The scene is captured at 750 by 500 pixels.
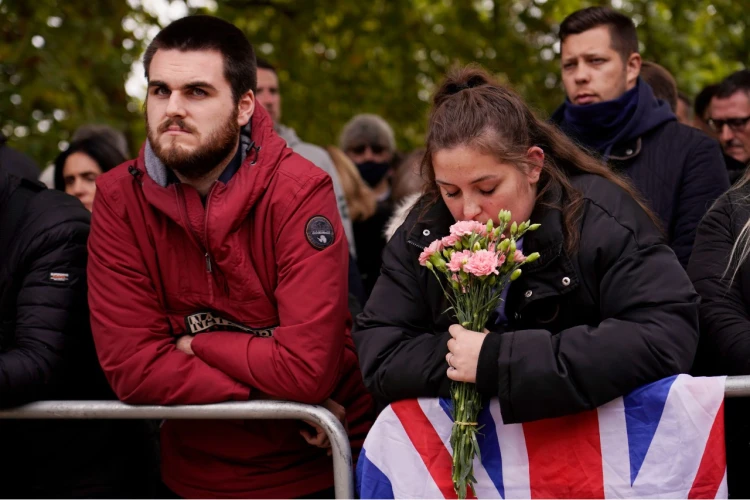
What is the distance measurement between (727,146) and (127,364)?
3.27m

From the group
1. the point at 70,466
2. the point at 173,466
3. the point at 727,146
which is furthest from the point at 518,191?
the point at 727,146

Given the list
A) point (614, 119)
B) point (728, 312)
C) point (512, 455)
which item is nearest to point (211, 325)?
point (512, 455)

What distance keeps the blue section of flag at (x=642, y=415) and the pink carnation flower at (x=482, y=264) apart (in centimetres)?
53

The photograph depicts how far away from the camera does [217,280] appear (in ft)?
11.3

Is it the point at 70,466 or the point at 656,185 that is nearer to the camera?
the point at 70,466

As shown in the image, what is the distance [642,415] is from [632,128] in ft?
6.33

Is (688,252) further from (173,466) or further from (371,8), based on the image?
(371,8)

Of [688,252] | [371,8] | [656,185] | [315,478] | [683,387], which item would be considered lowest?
[315,478]

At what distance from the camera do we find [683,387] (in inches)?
107

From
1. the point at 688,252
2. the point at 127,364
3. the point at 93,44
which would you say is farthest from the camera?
the point at 93,44

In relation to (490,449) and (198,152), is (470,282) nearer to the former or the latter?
(490,449)

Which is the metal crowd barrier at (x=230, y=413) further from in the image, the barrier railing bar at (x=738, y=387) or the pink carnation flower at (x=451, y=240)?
the barrier railing bar at (x=738, y=387)

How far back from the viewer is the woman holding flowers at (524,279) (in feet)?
8.95

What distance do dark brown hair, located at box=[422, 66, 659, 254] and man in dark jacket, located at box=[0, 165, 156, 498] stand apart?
137 centimetres
